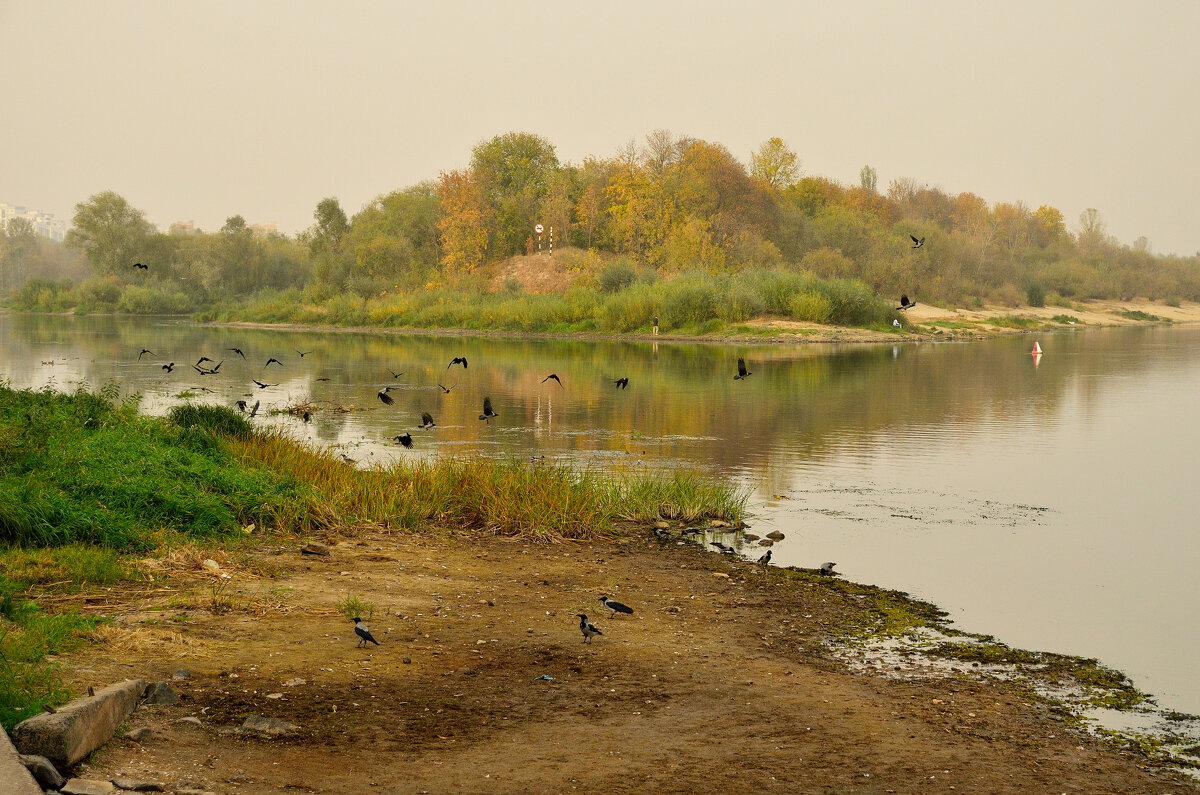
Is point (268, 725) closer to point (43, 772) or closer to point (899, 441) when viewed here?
point (43, 772)

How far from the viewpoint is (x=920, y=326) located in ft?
219

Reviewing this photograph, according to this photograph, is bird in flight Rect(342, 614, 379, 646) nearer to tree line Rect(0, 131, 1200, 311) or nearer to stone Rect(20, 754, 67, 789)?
stone Rect(20, 754, 67, 789)

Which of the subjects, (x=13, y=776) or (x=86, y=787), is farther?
(x=86, y=787)

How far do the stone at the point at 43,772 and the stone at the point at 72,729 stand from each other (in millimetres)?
216

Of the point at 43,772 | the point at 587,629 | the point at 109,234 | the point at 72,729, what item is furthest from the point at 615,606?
the point at 109,234

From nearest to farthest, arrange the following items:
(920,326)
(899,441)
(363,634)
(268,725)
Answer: (268,725), (363,634), (899,441), (920,326)

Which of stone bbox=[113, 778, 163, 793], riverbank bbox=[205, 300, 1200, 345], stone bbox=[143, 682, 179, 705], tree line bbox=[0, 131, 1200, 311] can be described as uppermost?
tree line bbox=[0, 131, 1200, 311]

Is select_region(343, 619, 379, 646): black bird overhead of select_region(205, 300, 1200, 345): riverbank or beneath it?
beneath

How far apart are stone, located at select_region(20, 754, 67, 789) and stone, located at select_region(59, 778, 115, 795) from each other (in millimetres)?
59

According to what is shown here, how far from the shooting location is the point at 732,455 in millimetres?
19453

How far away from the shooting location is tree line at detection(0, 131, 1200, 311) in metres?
78.9

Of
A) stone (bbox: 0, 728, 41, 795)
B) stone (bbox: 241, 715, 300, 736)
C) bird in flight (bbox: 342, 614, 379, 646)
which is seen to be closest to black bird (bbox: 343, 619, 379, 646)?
bird in flight (bbox: 342, 614, 379, 646)

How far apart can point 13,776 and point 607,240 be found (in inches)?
3129

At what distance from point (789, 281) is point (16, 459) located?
174ft
